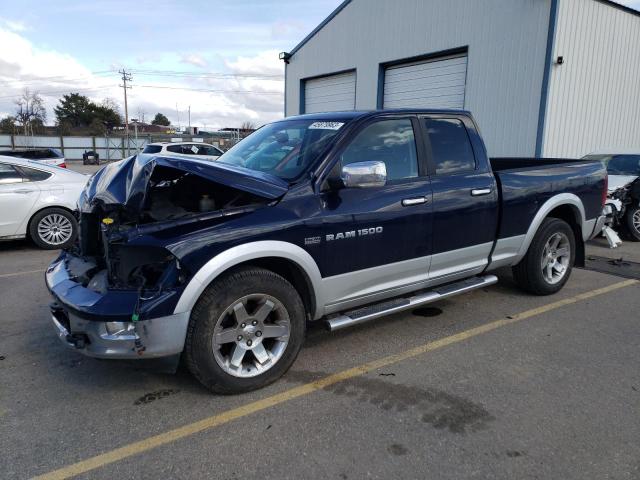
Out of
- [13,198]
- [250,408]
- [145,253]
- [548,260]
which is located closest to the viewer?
[145,253]

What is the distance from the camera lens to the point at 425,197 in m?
3.94

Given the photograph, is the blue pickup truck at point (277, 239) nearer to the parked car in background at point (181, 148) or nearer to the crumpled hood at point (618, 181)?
the crumpled hood at point (618, 181)

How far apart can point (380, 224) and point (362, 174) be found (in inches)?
21.0

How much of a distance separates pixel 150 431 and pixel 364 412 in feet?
4.23

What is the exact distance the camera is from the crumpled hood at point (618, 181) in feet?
29.1

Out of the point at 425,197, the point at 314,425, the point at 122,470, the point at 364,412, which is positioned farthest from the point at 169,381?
the point at 425,197

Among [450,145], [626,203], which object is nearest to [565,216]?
[450,145]

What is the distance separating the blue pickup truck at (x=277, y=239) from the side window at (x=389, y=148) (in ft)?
0.04

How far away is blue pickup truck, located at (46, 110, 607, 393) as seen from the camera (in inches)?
114

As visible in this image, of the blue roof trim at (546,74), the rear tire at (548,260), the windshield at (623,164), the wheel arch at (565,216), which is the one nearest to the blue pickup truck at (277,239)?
the wheel arch at (565,216)

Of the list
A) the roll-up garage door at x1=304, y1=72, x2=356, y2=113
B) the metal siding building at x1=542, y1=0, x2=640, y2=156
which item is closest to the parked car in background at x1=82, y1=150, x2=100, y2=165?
the roll-up garage door at x1=304, y1=72, x2=356, y2=113

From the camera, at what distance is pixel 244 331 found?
10.3ft

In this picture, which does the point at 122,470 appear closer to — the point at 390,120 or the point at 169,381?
the point at 169,381

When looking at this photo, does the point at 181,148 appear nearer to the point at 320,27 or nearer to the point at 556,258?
the point at 320,27
